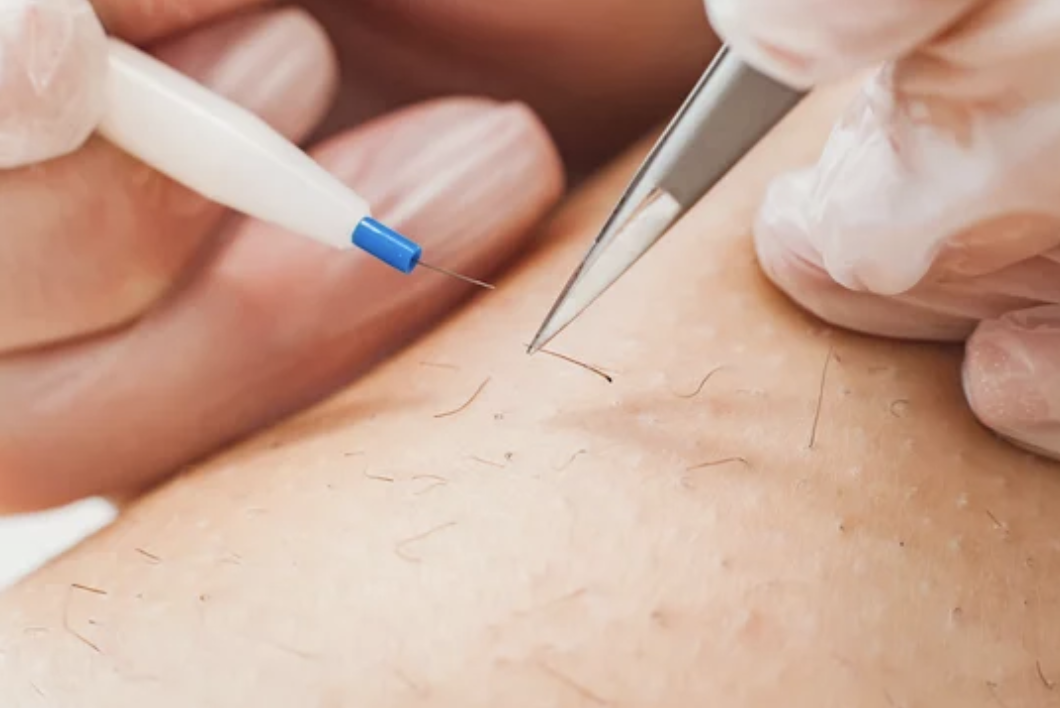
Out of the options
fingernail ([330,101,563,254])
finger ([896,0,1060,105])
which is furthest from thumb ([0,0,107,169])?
finger ([896,0,1060,105])

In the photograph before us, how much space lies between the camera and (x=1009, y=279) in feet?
1.50

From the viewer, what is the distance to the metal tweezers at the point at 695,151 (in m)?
0.39

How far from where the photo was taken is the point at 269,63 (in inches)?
22.8

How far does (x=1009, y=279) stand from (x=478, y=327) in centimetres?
26

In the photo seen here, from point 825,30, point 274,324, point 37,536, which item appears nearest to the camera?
point 825,30

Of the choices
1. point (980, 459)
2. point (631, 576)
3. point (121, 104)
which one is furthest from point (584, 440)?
point (121, 104)

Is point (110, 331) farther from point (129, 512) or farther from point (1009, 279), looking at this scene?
point (1009, 279)

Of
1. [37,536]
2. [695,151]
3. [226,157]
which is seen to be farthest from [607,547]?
[37,536]

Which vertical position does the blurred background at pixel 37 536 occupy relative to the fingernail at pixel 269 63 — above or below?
below

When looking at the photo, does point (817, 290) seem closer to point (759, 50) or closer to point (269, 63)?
point (759, 50)

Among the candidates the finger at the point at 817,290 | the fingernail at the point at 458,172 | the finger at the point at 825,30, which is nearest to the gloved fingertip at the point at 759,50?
the finger at the point at 825,30

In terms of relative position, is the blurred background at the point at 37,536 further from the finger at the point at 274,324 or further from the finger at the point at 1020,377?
the finger at the point at 1020,377

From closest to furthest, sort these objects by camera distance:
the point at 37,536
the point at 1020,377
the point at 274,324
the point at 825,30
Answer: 1. the point at 825,30
2. the point at 1020,377
3. the point at 274,324
4. the point at 37,536

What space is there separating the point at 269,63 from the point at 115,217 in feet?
0.42
